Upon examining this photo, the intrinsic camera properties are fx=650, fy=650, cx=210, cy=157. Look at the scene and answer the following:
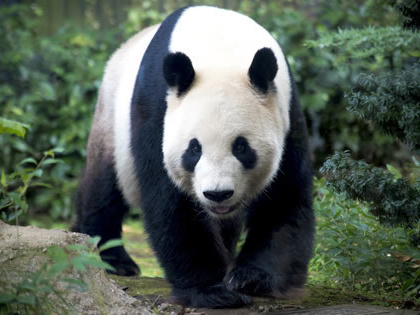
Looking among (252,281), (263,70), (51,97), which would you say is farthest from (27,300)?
(51,97)

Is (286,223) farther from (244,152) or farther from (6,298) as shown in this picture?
(6,298)

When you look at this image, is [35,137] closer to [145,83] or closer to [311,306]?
[145,83]

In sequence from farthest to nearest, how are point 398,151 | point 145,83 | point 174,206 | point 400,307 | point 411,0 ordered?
point 398,151, point 145,83, point 174,206, point 400,307, point 411,0

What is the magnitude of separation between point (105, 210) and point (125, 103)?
38.3 inches

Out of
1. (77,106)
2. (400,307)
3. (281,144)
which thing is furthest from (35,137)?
(400,307)

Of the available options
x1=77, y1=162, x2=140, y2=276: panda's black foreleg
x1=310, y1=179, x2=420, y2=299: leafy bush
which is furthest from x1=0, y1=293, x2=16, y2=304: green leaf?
x1=77, y1=162, x2=140, y2=276: panda's black foreleg

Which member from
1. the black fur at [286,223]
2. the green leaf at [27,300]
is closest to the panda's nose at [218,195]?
the black fur at [286,223]

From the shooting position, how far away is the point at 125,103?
499 centimetres

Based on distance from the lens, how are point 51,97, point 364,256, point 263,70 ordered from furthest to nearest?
point 51,97 < point 364,256 < point 263,70

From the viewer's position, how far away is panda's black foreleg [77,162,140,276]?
5.31 meters

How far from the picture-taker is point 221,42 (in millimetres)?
4242

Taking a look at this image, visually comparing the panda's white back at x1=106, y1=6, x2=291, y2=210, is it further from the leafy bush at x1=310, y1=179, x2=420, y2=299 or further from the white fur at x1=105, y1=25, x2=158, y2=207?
the leafy bush at x1=310, y1=179, x2=420, y2=299

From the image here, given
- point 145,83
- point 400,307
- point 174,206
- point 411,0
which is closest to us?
point 411,0

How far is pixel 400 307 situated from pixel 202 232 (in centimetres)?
130
